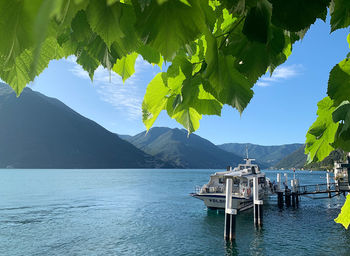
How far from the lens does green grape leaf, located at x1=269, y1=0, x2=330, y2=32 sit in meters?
→ 0.61

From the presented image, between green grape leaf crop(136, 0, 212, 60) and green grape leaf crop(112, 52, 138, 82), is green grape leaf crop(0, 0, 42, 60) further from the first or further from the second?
green grape leaf crop(112, 52, 138, 82)

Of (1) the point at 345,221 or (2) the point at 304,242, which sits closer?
(1) the point at 345,221

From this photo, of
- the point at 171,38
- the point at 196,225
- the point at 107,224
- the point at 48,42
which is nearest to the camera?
the point at 171,38

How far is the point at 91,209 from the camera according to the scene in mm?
45062

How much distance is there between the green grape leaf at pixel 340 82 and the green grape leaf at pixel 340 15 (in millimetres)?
171

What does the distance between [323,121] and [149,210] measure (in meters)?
44.7

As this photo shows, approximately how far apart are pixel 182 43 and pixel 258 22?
327mm

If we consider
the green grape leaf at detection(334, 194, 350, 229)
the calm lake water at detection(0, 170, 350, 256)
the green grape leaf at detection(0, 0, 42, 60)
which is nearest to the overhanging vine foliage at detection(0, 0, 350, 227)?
the green grape leaf at detection(0, 0, 42, 60)

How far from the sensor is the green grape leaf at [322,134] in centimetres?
129

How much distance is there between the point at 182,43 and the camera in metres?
0.50

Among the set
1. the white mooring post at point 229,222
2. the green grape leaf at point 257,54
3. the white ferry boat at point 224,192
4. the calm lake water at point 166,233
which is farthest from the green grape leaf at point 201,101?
the white ferry boat at point 224,192

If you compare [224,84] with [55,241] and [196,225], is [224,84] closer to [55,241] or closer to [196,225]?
[55,241]

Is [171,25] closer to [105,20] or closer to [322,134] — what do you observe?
[105,20]

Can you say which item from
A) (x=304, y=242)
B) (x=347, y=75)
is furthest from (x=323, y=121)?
(x=304, y=242)
